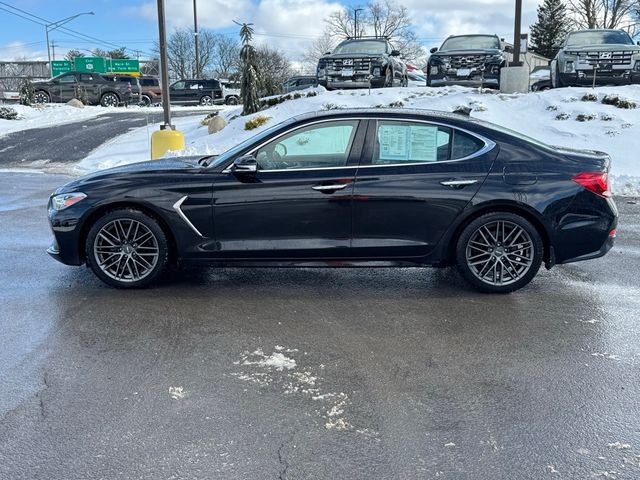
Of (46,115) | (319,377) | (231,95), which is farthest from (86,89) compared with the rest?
(319,377)

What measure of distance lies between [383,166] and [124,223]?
7.64 feet

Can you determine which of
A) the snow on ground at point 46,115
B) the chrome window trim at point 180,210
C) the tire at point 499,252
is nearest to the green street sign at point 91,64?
the snow on ground at point 46,115

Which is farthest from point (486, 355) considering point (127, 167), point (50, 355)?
point (127, 167)

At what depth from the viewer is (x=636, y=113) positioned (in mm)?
14000

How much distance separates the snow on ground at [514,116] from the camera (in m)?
13.0

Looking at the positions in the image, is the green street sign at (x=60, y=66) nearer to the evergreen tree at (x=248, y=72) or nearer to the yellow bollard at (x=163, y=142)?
the evergreen tree at (x=248, y=72)

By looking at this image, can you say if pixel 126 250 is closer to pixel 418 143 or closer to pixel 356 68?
pixel 418 143

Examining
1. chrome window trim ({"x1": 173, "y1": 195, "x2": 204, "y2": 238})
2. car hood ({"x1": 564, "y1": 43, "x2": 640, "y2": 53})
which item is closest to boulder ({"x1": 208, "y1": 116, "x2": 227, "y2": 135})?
car hood ({"x1": 564, "y1": 43, "x2": 640, "y2": 53})

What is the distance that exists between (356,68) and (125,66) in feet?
181

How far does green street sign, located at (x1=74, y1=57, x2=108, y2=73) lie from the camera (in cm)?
6098

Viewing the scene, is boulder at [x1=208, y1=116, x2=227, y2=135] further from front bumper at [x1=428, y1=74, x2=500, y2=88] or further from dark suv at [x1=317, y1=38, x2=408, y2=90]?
front bumper at [x1=428, y1=74, x2=500, y2=88]

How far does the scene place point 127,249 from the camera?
543 cm

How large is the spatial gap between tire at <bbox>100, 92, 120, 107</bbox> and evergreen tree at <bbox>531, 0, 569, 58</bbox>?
44.6 meters

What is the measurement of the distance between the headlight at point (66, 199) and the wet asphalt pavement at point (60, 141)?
35.8 feet
